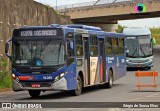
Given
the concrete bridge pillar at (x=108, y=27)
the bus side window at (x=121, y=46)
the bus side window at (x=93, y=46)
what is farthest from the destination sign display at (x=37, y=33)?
the concrete bridge pillar at (x=108, y=27)

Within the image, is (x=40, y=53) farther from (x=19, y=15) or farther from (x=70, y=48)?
(x=19, y=15)

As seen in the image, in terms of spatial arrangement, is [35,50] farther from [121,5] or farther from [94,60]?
[121,5]

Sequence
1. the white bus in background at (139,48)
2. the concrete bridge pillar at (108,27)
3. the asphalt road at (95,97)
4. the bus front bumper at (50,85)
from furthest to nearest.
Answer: the concrete bridge pillar at (108,27)
the white bus in background at (139,48)
the bus front bumper at (50,85)
the asphalt road at (95,97)

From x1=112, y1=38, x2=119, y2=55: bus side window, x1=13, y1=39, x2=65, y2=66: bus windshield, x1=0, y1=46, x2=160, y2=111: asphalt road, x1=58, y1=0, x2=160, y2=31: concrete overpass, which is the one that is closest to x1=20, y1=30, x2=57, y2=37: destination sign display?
x1=13, y1=39, x2=65, y2=66: bus windshield

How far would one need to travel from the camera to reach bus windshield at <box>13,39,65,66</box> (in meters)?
19.5

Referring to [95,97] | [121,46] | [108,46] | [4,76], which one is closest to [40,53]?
[95,97]

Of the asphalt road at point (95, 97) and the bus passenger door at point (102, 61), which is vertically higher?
the bus passenger door at point (102, 61)

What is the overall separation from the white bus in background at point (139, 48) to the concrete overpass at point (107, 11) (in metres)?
22.6

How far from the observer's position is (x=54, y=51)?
64.0ft

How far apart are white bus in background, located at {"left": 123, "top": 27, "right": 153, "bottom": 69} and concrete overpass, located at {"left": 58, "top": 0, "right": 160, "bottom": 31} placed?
891 inches

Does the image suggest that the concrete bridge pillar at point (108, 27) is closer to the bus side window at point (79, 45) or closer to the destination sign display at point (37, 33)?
the bus side window at point (79, 45)

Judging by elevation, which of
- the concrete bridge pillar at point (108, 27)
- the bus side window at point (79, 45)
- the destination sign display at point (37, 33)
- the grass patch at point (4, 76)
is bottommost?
the concrete bridge pillar at point (108, 27)

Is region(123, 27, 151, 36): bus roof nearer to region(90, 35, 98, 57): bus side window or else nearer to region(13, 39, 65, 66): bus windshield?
region(90, 35, 98, 57): bus side window

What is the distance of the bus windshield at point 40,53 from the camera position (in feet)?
63.8
